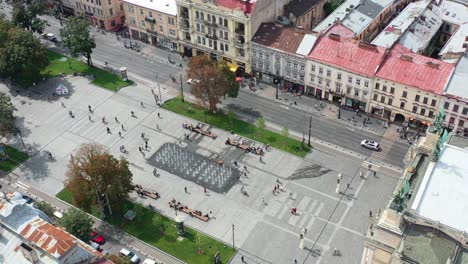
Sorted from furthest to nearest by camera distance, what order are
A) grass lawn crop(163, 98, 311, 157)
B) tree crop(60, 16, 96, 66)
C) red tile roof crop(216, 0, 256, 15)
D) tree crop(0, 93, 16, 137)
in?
tree crop(60, 16, 96, 66) → red tile roof crop(216, 0, 256, 15) → grass lawn crop(163, 98, 311, 157) → tree crop(0, 93, 16, 137)

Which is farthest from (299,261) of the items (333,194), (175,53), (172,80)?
(175,53)

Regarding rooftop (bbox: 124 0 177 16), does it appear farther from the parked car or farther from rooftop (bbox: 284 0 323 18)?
the parked car

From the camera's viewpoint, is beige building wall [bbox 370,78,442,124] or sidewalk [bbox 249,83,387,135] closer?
beige building wall [bbox 370,78,442,124]

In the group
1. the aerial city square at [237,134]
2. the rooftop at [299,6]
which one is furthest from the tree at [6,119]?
the rooftop at [299,6]

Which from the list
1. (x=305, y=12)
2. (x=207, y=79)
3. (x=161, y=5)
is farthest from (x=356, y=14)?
(x=161, y=5)

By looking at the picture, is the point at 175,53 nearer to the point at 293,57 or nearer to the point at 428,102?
the point at 293,57

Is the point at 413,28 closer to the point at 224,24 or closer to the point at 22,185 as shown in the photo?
the point at 224,24

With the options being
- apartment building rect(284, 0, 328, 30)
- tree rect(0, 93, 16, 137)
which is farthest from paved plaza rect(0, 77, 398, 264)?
apartment building rect(284, 0, 328, 30)
